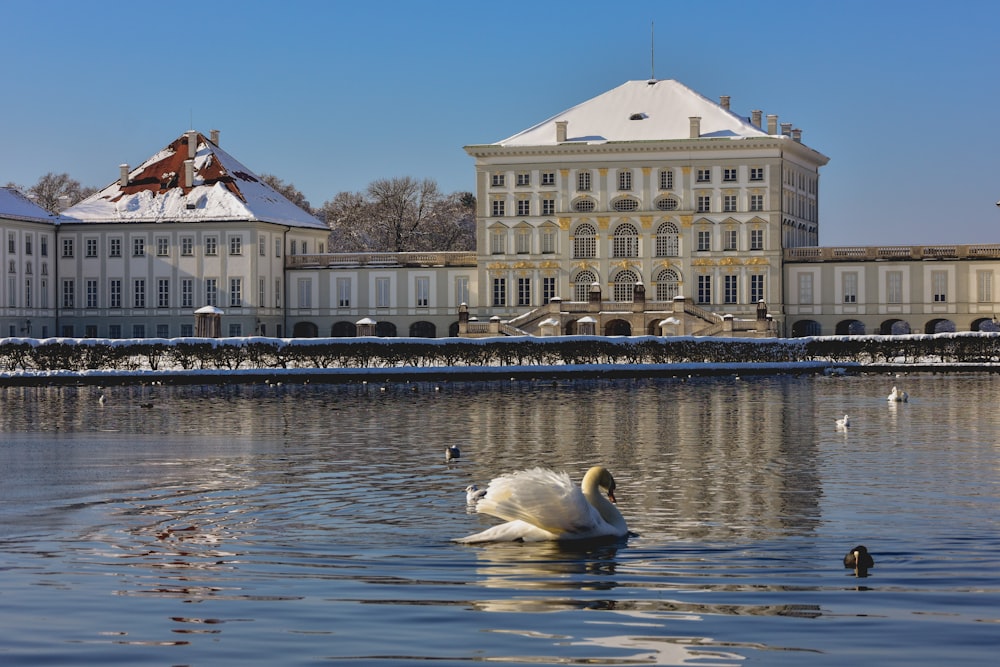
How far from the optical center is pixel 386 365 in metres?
62.0

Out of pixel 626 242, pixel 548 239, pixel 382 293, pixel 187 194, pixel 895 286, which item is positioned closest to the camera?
pixel 895 286

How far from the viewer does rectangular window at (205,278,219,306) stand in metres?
92.4

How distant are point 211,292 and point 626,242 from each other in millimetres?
23764

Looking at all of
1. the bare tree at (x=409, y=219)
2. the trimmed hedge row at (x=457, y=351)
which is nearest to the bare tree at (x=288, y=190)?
the bare tree at (x=409, y=219)

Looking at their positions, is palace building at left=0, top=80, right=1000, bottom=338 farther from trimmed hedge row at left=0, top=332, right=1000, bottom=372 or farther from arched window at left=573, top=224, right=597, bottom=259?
trimmed hedge row at left=0, top=332, right=1000, bottom=372

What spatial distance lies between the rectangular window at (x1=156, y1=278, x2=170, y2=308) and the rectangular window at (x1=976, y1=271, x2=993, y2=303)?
149 feet

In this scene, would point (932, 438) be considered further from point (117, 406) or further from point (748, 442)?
point (117, 406)

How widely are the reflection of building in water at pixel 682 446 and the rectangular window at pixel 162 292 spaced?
48515 millimetres

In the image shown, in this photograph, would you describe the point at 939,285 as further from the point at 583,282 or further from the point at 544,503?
the point at 544,503

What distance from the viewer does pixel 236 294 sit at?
3632 inches

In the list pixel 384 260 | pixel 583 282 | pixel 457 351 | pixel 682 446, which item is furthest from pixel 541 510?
pixel 384 260

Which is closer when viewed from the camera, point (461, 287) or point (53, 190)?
point (461, 287)

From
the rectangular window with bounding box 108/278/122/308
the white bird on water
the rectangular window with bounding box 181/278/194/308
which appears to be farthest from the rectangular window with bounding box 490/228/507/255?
the white bird on water

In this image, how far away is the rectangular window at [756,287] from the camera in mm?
91625
